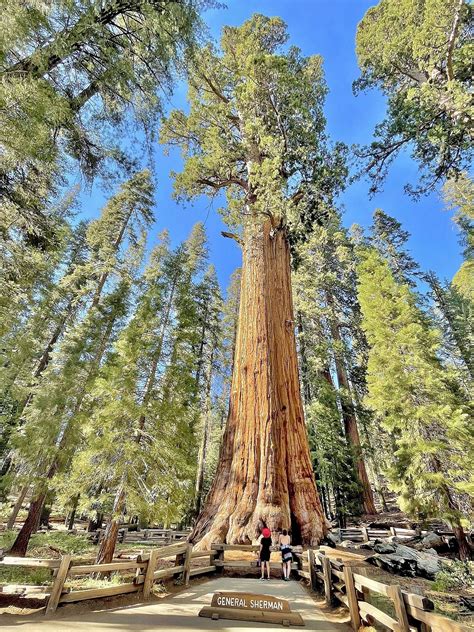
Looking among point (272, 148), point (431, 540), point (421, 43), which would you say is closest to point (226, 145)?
point (272, 148)

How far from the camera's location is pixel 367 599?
3.99 meters

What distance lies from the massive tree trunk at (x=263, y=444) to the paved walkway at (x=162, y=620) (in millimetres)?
2038

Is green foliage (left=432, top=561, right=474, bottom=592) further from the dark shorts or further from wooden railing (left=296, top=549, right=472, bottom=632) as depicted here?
the dark shorts

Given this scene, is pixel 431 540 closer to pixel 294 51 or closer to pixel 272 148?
pixel 272 148

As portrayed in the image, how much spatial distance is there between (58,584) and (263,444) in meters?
4.63

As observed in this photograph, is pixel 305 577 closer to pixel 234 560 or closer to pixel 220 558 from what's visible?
pixel 234 560

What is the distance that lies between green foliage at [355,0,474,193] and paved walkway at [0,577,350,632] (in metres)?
8.89

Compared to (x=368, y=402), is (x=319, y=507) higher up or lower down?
lower down

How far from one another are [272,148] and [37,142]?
273 inches

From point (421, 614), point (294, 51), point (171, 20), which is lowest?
point (421, 614)

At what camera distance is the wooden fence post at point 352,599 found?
3926mm

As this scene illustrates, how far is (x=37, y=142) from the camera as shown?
14.2 ft

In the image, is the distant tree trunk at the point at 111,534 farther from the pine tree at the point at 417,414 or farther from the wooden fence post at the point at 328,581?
the pine tree at the point at 417,414

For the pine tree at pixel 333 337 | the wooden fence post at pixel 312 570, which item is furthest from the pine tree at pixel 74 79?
the pine tree at pixel 333 337
